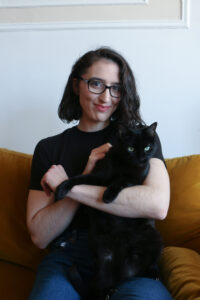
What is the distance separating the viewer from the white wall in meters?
1.72

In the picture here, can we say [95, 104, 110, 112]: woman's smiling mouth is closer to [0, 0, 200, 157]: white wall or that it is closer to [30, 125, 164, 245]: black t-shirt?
[30, 125, 164, 245]: black t-shirt

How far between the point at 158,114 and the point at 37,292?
112 cm

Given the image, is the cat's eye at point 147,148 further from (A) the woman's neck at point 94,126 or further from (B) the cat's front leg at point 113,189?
(A) the woman's neck at point 94,126

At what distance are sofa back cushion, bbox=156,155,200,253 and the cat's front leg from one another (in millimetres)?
372

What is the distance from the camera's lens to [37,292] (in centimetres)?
103

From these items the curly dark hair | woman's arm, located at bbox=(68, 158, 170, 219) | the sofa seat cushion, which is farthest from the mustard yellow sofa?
the curly dark hair

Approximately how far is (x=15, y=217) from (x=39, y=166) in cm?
37

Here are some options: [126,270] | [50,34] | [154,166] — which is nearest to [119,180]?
[154,166]

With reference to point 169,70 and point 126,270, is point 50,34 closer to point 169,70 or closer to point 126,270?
point 169,70

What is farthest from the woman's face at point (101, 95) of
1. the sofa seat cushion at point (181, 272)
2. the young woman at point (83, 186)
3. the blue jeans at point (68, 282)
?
the sofa seat cushion at point (181, 272)

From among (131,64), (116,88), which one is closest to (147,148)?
(116,88)

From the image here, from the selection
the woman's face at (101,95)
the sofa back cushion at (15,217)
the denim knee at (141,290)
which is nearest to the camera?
the denim knee at (141,290)

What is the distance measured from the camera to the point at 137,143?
3.76 ft

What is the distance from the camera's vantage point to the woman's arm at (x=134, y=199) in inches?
42.9
